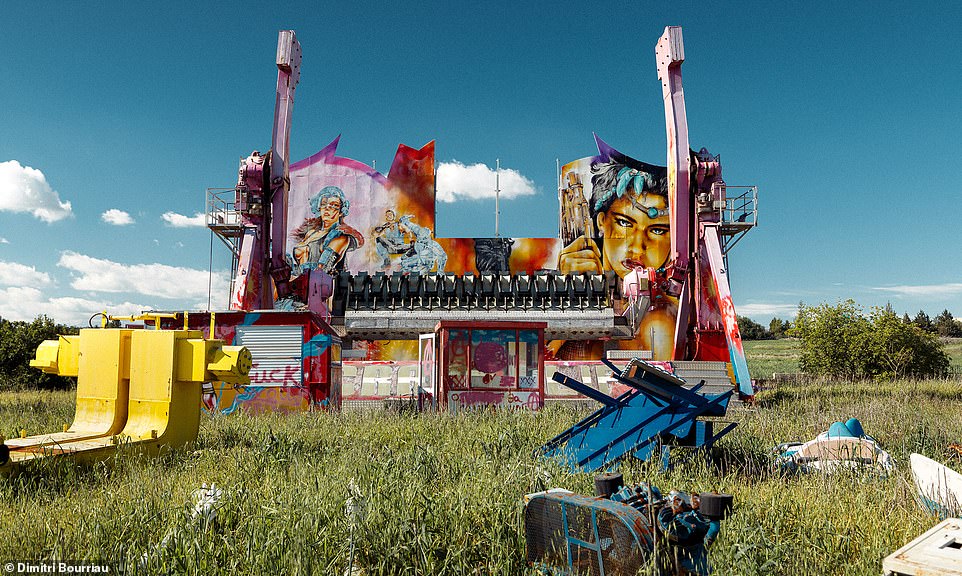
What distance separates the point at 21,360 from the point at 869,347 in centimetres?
2536

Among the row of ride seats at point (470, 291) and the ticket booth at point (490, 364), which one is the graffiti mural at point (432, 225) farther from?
the ticket booth at point (490, 364)

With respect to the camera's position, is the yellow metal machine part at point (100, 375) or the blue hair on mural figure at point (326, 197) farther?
the blue hair on mural figure at point (326, 197)

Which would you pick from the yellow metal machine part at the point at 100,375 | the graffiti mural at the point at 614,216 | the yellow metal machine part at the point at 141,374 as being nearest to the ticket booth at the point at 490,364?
the yellow metal machine part at the point at 141,374

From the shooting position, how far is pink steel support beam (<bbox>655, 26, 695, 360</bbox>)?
47.7ft

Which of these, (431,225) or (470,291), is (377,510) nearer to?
(470,291)

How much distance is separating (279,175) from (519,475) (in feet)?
40.4

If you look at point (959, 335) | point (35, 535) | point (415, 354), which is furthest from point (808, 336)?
point (959, 335)

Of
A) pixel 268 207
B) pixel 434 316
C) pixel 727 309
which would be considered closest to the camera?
pixel 727 309

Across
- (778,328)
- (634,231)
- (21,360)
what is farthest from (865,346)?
(778,328)

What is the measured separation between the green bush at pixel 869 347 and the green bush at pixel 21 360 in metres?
23.5

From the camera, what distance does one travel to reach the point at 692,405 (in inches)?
199

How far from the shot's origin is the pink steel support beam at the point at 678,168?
14.5m

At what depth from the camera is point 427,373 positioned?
13.2 meters

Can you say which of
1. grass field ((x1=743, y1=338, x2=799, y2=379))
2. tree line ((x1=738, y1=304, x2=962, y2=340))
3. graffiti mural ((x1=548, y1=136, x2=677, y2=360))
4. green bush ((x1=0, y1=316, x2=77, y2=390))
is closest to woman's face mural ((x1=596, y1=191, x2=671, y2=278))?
graffiti mural ((x1=548, y1=136, x2=677, y2=360))
